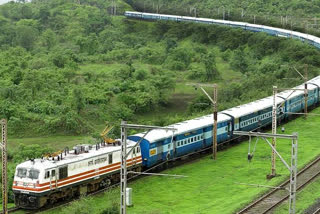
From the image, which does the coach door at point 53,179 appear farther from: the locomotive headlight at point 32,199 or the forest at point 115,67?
the forest at point 115,67

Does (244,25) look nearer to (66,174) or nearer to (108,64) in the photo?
(108,64)

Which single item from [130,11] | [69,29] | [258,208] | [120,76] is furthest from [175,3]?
[258,208]

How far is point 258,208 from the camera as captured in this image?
32562mm

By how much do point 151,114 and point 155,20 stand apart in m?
67.8

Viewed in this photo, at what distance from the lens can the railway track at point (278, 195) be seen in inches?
1266

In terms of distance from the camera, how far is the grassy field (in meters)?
33.4

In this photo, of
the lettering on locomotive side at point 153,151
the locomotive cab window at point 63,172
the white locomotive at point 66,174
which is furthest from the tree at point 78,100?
the locomotive cab window at point 63,172

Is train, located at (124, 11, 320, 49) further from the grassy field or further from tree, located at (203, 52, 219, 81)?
the grassy field

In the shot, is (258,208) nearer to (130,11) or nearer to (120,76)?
(120,76)

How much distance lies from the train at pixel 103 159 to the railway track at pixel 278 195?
5.45 metres

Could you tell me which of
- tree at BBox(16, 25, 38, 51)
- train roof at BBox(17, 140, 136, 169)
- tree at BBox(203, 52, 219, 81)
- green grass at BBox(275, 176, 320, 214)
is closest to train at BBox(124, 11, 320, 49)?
tree at BBox(203, 52, 219, 81)

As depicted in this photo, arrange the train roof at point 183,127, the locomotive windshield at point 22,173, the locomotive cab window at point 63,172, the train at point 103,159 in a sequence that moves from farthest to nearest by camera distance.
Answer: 1. the train roof at point 183,127
2. the locomotive cab window at point 63,172
3. the locomotive windshield at point 22,173
4. the train at point 103,159

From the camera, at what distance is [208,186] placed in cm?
3866

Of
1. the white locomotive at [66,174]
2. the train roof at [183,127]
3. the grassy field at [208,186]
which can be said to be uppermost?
the train roof at [183,127]
